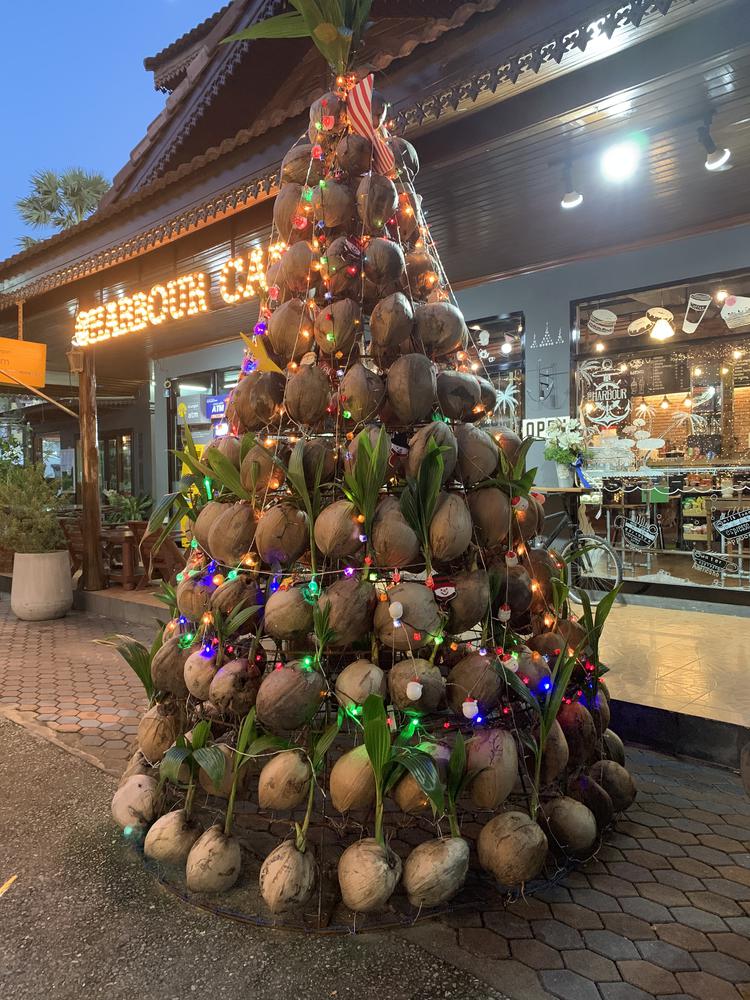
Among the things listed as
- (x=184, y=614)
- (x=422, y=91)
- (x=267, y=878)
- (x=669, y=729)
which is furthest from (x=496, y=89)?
(x=267, y=878)

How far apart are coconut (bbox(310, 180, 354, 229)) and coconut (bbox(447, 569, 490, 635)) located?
1.71m

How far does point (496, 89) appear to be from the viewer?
4.23m

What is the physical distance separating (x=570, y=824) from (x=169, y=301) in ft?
24.7

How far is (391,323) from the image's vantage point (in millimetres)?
2637

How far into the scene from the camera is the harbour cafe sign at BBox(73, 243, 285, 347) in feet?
23.0

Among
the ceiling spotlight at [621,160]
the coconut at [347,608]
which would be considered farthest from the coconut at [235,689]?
the ceiling spotlight at [621,160]

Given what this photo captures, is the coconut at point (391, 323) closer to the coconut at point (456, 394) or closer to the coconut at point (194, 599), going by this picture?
the coconut at point (456, 394)

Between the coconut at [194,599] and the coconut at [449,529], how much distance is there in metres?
0.94

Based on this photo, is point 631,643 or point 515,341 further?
point 515,341

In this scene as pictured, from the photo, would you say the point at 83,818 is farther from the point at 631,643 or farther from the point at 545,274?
the point at 545,274

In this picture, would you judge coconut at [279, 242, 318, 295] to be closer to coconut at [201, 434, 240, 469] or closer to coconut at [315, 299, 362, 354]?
coconut at [315, 299, 362, 354]

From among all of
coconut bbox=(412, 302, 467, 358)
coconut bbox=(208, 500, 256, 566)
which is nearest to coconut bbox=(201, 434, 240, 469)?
coconut bbox=(208, 500, 256, 566)

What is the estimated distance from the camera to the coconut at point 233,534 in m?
2.58

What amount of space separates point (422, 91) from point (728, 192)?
12.5ft
